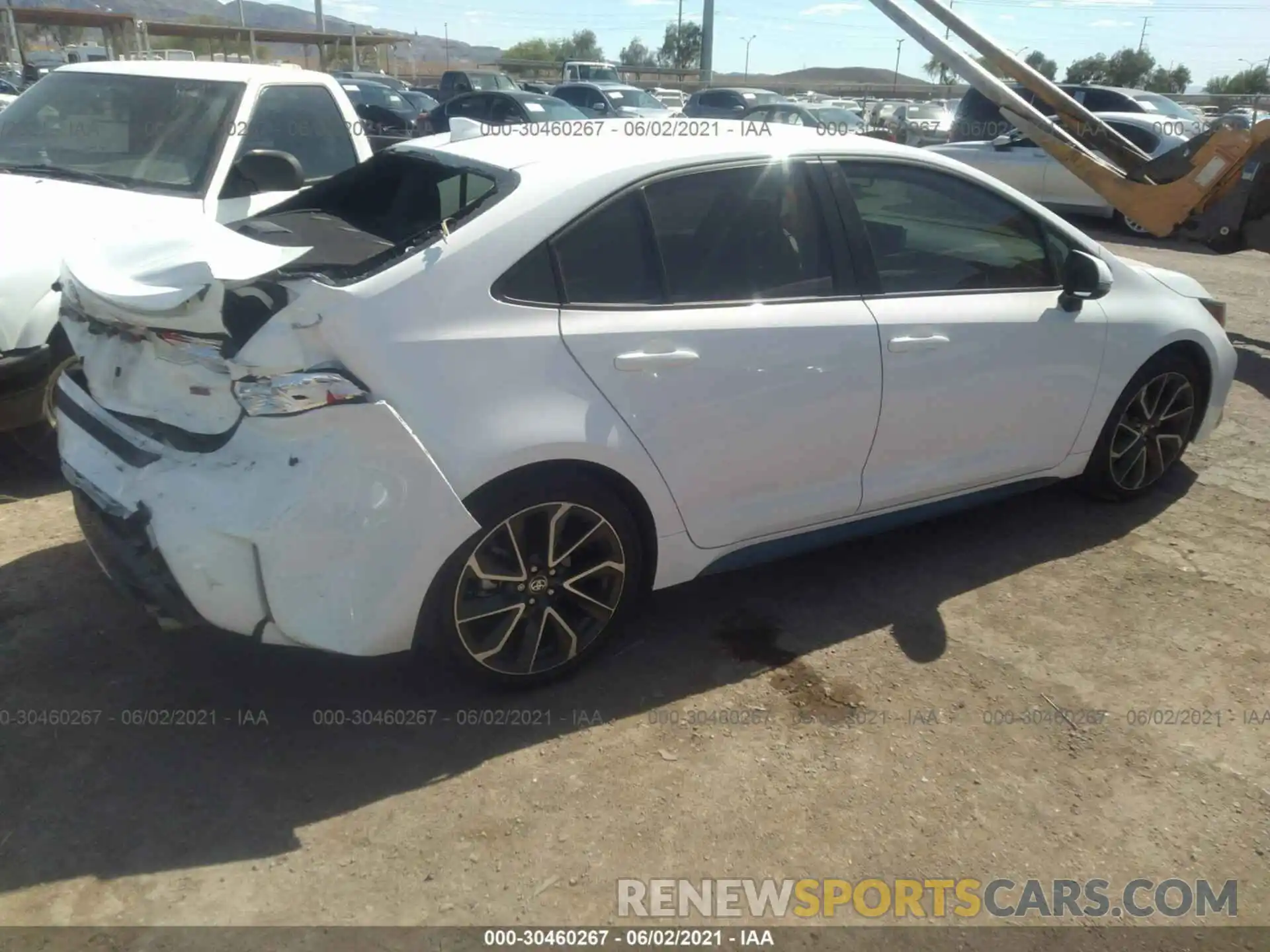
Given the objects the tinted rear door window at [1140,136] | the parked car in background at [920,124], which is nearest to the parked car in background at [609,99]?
the parked car in background at [920,124]

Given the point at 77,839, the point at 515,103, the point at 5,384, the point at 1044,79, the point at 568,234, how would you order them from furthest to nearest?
the point at 515,103, the point at 1044,79, the point at 5,384, the point at 568,234, the point at 77,839

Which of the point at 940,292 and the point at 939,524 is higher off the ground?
the point at 940,292

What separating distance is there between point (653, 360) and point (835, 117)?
21.0m

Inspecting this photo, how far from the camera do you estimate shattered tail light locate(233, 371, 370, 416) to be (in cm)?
267

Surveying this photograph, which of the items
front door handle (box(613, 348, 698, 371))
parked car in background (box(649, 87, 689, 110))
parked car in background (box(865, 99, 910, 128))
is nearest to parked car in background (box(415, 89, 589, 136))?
parked car in background (box(865, 99, 910, 128))

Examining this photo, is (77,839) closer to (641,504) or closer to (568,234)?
(641,504)

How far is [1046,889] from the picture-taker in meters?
2.63

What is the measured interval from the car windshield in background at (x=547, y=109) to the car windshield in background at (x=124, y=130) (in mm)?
11670

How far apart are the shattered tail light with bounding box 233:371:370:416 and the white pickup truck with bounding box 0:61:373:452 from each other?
84.7 inches

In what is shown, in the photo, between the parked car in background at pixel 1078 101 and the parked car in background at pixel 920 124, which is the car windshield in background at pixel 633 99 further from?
the parked car in background at pixel 1078 101

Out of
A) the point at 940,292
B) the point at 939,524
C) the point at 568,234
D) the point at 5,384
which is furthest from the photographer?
the point at 939,524

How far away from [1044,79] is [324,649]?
6933mm

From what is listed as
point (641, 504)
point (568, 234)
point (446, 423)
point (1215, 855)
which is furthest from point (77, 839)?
point (1215, 855)

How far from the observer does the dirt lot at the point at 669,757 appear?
8.48 feet
